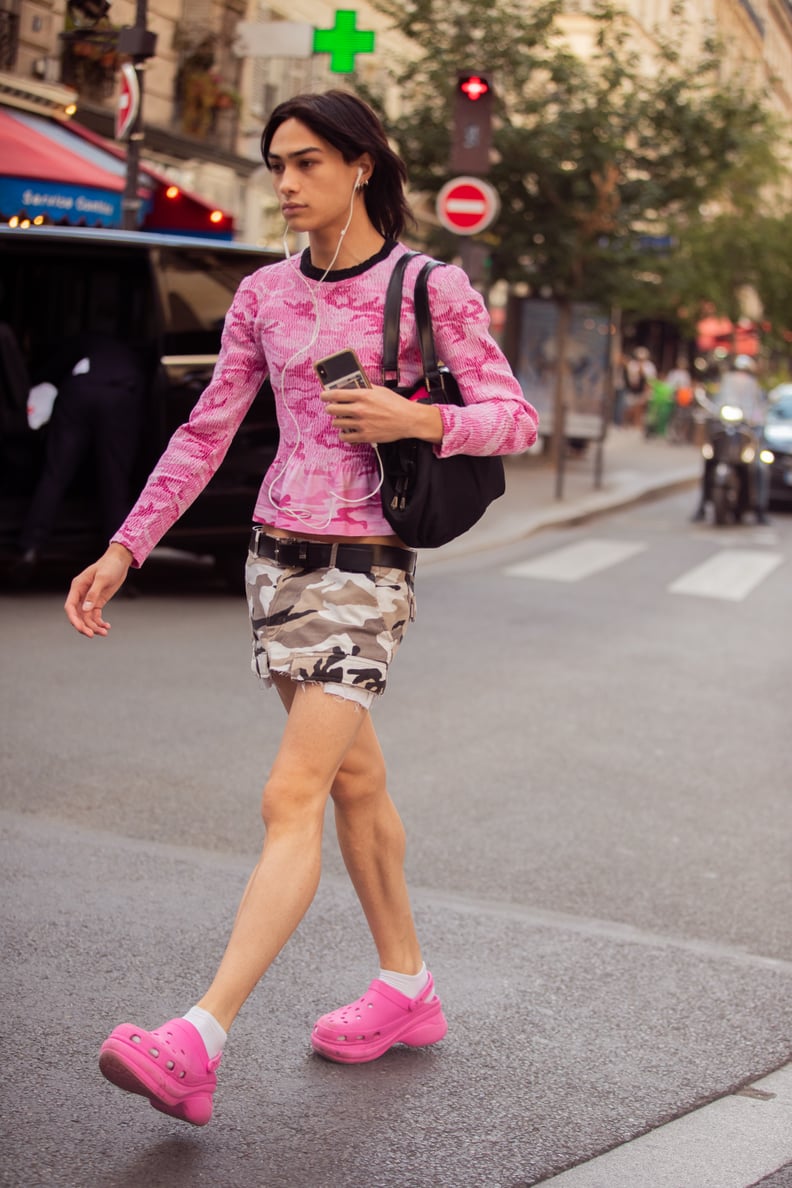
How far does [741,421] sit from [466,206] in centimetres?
539

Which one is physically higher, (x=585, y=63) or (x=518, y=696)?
(x=585, y=63)

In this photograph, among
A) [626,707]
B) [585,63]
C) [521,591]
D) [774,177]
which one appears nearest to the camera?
[626,707]

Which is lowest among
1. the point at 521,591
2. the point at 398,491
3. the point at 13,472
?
the point at 521,591

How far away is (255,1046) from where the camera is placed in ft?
11.9

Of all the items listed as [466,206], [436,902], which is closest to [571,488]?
[466,206]

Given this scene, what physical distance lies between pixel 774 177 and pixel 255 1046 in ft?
161

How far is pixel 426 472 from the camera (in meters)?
3.20

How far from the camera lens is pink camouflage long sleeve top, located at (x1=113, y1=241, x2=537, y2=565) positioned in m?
3.29

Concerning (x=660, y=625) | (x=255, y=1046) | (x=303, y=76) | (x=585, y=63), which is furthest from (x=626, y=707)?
(x=303, y=76)

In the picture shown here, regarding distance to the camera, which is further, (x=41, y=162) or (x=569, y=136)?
(x=569, y=136)

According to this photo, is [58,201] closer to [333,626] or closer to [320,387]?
[320,387]

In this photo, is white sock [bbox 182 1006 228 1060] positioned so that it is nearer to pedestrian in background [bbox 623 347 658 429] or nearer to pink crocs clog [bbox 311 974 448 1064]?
pink crocs clog [bbox 311 974 448 1064]

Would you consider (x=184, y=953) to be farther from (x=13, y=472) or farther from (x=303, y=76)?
(x=303, y=76)

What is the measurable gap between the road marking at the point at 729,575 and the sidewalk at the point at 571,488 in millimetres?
Answer: 1913
